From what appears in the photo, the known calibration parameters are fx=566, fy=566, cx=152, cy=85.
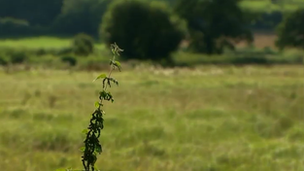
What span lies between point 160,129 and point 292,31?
61.9 m

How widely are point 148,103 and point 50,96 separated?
3704 millimetres

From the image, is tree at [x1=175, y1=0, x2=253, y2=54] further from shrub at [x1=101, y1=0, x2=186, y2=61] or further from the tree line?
shrub at [x1=101, y1=0, x2=186, y2=61]

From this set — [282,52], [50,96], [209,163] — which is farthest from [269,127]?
[282,52]

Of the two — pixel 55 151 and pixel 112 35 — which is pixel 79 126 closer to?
pixel 55 151

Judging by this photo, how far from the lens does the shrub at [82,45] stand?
198 ft

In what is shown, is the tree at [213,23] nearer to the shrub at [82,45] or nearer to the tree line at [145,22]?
the tree line at [145,22]

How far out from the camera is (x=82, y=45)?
A: 60594 mm

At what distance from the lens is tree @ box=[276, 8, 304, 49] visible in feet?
240

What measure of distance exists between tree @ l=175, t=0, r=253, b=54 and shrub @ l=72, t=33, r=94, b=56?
1731 centimetres

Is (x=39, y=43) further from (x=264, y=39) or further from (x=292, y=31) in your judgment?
(x=264, y=39)

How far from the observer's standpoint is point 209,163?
12.8m

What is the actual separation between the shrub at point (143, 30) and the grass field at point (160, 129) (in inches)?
1374

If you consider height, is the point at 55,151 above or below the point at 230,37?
below

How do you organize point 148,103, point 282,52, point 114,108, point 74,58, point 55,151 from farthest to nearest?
point 282,52
point 74,58
point 148,103
point 114,108
point 55,151
